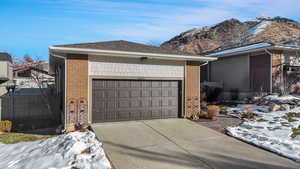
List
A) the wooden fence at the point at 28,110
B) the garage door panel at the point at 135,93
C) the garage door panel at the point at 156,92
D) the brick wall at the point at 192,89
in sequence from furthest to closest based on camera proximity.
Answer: the wooden fence at the point at 28,110, the brick wall at the point at 192,89, the garage door panel at the point at 156,92, the garage door panel at the point at 135,93

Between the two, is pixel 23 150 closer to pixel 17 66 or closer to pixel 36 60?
pixel 36 60

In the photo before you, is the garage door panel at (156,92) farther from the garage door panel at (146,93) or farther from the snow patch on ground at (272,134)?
→ the snow patch on ground at (272,134)

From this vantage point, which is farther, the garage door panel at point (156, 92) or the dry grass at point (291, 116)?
the garage door panel at point (156, 92)

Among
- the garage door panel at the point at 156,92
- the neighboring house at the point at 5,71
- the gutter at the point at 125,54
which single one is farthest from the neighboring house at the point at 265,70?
the neighboring house at the point at 5,71

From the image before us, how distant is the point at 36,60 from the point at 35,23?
513 cm

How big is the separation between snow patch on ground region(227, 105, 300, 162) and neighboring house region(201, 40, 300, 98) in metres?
4.66

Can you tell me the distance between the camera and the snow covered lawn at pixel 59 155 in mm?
3887

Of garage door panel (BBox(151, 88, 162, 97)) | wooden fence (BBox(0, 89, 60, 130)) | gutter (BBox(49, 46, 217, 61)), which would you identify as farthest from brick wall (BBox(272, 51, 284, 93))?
wooden fence (BBox(0, 89, 60, 130))

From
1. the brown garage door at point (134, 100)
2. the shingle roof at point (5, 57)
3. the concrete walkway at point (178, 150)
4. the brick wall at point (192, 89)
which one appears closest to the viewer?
the concrete walkway at point (178, 150)

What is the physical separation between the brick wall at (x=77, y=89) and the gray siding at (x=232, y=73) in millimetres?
11546

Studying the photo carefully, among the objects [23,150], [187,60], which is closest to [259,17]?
[187,60]

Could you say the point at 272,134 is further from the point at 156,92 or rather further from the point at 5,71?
the point at 5,71

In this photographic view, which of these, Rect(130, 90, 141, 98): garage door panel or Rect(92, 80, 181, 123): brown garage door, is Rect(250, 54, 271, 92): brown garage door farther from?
Rect(130, 90, 141, 98): garage door panel

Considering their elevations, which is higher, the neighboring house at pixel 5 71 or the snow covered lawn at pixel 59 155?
the neighboring house at pixel 5 71
